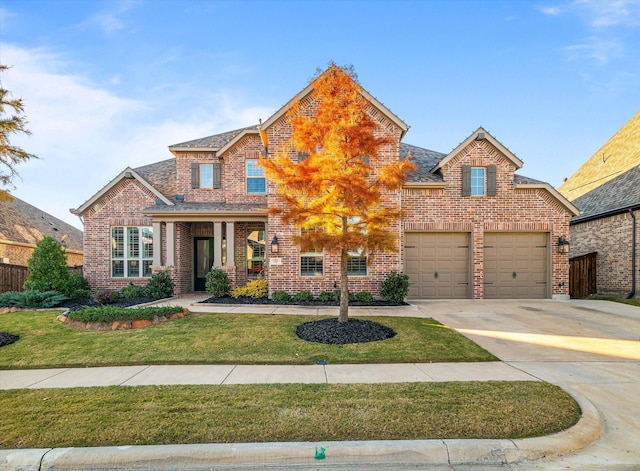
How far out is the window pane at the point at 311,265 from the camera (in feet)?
41.0

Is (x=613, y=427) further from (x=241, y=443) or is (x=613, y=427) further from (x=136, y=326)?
(x=136, y=326)

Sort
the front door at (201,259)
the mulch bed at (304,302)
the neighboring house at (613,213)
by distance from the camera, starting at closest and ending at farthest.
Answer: the mulch bed at (304,302) → the neighboring house at (613,213) → the front door at (201,259)

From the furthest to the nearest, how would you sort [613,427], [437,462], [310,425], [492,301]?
[492,301] < [613,427] < [310,425] < [437,462]

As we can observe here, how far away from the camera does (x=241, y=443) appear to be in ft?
11.0

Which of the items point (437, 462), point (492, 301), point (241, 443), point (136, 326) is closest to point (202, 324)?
point (136, 326)

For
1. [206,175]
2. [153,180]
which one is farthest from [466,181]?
[153,180]

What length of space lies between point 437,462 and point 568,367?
4.06 m

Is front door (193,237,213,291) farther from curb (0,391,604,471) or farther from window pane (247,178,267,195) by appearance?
curb (0,391,604,471)

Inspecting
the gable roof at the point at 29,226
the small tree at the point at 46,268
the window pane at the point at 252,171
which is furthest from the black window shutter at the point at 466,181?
the gable roof at the point at 29,226

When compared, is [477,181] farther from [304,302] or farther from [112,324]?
[112,324]

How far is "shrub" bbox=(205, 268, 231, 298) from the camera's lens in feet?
41.0

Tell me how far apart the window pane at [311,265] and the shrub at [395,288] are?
2469mm

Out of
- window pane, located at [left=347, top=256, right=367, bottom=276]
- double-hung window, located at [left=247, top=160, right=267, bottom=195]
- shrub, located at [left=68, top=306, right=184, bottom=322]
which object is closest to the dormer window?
window pane, located at [left=347, top=256, right=367, bottom=276]

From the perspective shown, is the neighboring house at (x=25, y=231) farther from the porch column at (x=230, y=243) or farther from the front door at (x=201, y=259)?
the porch column at (x=230, y=243)
